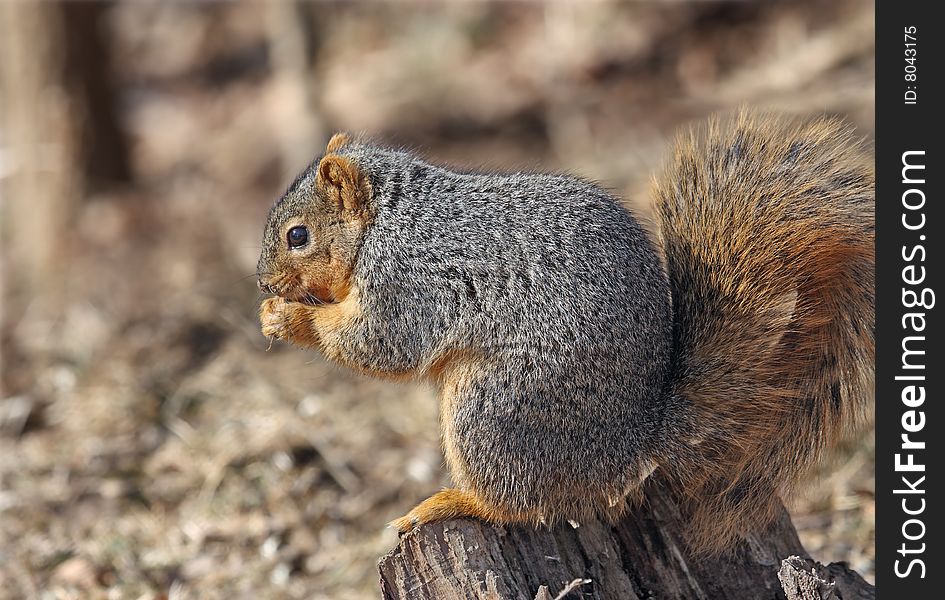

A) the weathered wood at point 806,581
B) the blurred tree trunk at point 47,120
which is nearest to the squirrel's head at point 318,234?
the weathered wood at point 806,581

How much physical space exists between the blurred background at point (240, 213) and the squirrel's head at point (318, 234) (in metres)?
0.46

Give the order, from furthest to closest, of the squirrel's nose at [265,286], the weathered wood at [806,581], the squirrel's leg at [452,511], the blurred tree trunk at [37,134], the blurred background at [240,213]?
the blurred tree trunk at [37,134]
the blurred background at [240,213]
the squirrel's nose at [265,286]
the squirrel's leg at [452,511]
the weathered wood at [806,581]

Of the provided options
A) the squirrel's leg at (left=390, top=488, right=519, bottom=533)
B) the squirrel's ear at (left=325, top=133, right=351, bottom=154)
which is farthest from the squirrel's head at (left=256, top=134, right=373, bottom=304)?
the squirrel's leg at (left=390, top=488, right=519, bottom=533)

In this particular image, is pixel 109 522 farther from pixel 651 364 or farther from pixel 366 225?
pixel 651 364

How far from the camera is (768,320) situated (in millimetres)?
2500

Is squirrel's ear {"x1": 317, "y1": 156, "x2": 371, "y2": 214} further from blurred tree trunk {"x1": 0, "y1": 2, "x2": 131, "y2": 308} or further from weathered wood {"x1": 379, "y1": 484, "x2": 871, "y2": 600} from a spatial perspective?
blurred tree trunk {"x1": 0, "y1": 2, "x2": 131, "y2": 308}

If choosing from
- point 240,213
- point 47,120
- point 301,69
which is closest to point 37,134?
point 47,120

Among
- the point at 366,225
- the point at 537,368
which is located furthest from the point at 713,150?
the point at 366,225

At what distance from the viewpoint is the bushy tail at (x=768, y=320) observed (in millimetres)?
2480

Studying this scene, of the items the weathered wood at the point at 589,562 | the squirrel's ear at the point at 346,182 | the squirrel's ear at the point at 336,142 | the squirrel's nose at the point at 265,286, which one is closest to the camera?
the weathered wood at the point at 589,562

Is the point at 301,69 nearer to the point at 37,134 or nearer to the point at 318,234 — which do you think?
the point at 37,134

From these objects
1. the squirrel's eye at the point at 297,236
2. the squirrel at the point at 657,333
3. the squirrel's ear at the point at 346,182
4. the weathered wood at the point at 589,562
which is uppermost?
the squirrel's ear at the point at 346,182

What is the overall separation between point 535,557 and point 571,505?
15cm

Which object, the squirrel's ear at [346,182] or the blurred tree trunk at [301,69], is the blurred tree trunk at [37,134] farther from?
the squirrel's ear at [346,182]
